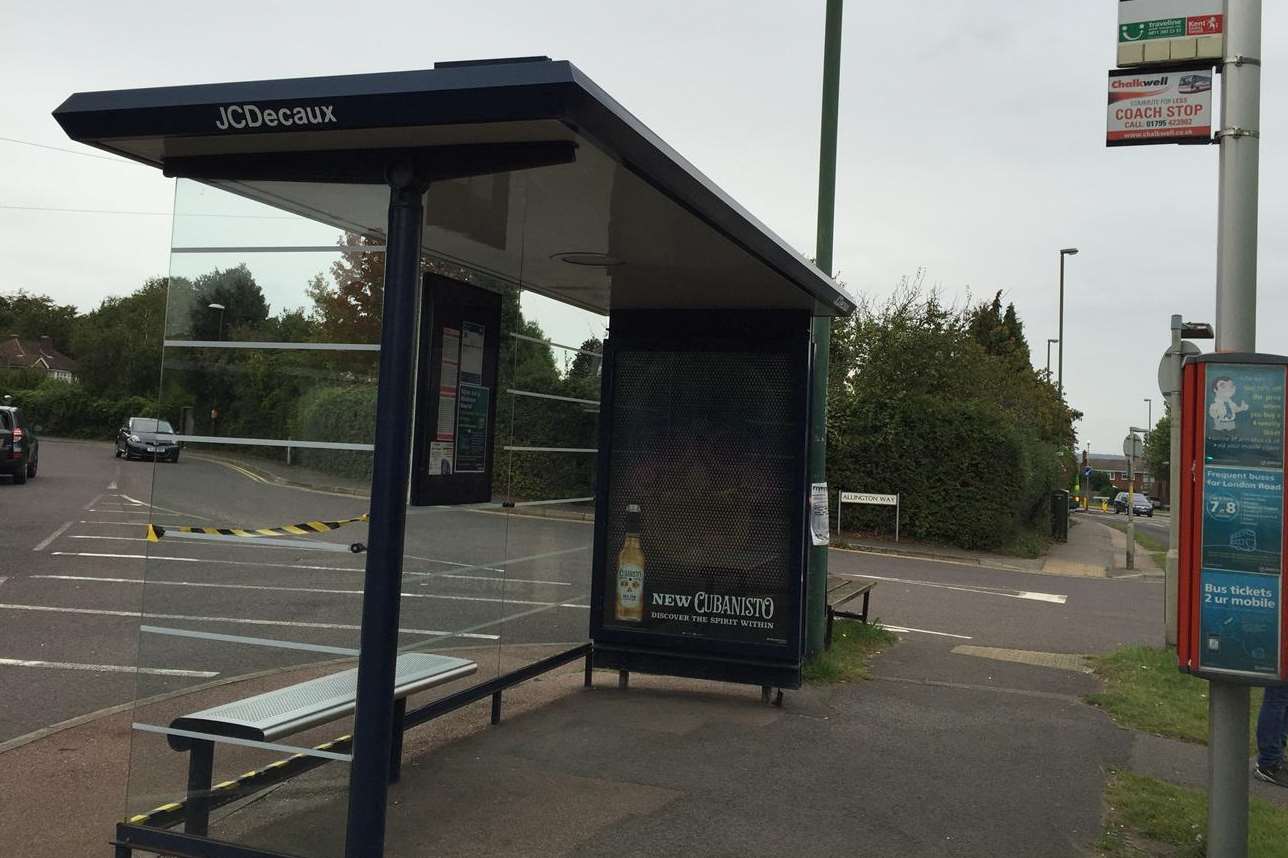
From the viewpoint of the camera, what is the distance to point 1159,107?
14.5 feet

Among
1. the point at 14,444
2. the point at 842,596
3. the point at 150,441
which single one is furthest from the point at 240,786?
the point at 150,441

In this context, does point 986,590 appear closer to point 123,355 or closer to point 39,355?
point 123,355

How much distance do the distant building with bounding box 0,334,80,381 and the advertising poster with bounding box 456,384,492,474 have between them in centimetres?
8528

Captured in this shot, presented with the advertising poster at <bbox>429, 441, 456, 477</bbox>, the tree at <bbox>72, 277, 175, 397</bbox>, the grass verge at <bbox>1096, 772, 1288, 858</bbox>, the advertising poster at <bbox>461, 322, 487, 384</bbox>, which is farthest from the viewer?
the tree at <bbox>72, 277, 175, 397</bbox>

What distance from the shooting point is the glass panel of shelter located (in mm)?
4059

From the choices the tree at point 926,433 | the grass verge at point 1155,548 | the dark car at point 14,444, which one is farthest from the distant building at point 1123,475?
the dark car at point 14,444

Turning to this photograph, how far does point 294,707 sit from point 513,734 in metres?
2.09

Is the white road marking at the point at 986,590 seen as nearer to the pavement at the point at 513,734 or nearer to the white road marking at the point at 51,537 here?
the pavement at the point at 513,734

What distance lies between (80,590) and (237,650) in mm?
7196

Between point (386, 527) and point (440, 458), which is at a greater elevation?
point (440, 458)

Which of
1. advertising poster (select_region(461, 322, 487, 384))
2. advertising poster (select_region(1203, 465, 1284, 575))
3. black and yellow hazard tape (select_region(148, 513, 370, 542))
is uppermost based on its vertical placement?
advertising poster (select_region(461, 322, 487, 384))

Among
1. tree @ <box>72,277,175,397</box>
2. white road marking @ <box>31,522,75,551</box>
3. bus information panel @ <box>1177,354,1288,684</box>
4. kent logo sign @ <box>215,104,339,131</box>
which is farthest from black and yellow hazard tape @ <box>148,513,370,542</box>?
tree @ <box>72,277,175,397</box>

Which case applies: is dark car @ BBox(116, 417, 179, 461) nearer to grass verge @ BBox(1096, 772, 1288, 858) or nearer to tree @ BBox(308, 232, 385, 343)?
tree @ BBox(308, 232, 385, 343)

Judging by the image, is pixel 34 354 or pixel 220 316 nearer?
pixel 220 316
